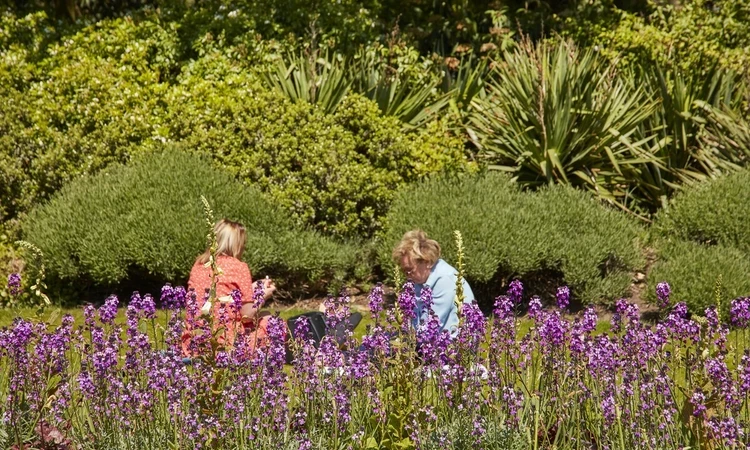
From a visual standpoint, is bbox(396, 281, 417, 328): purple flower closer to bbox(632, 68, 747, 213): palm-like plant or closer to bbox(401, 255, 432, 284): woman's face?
bbox(401, 255, 432, 284): woman's face

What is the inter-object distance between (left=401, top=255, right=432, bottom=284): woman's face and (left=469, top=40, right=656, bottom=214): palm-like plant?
142 inches

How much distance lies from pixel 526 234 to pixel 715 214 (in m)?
1.74

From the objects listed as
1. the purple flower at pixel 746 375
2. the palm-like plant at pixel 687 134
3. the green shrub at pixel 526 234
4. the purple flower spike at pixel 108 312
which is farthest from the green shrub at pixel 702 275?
the purple flower spike at pixel 108 312

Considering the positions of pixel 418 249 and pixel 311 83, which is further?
pixel 311 83

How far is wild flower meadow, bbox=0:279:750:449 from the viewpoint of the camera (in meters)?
4.33

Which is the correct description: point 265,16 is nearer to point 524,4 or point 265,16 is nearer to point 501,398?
point 524,4

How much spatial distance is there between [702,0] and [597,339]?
10.1 m

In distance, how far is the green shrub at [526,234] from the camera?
8.84 m

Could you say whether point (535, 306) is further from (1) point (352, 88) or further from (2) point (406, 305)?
(1) point (352, 88)

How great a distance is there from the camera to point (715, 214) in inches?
366

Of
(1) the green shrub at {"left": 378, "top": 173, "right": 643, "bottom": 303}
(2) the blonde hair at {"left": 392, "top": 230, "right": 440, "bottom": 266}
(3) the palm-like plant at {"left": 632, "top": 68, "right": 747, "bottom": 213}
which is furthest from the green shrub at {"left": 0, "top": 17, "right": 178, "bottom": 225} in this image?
(3) the palm-like plant at {"left": 632, "top": 68, "right": 747, "bottom": 213}

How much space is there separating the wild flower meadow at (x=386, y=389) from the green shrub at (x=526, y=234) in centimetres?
403

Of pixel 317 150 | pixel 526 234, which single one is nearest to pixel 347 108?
pixel 317 150

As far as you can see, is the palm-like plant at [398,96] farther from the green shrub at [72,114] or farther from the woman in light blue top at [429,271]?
the woman in light blue top at [429,271]
